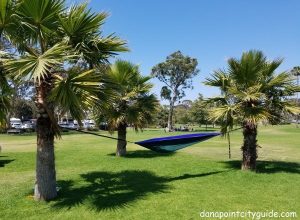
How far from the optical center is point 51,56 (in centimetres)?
719

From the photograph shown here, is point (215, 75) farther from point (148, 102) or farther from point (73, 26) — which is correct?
point (73, 26)

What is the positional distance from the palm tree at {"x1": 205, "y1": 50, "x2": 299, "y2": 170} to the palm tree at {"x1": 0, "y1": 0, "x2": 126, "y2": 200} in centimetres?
468

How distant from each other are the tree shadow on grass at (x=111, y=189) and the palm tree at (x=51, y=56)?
685mm

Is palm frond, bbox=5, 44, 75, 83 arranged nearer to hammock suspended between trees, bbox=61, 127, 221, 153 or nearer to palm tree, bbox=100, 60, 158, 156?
hammock suspended between trees, bbox=61, 127, 221, 153

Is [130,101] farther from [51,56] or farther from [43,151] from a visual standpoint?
[51,56]

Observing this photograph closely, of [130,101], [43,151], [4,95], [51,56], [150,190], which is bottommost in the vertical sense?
[150,190]

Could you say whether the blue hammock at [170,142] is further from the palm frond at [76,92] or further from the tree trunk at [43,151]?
the palm frond at [76,92]

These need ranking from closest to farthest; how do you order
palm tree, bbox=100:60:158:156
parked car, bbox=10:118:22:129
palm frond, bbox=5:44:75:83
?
palm frond, bbox=5:44:75:83 → palm tree, bbox=100:60:158:156 → parked car, bbox=10:118:22:129

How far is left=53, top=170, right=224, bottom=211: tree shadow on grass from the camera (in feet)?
26.8

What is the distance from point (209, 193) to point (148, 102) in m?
7.82

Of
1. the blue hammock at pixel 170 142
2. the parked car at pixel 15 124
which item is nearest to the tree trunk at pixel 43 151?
the blue hammock at pixel 170 142

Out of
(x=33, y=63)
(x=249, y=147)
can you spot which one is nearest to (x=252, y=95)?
(x=249, y=147)

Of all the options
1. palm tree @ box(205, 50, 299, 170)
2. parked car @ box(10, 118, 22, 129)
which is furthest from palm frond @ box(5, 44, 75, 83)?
parked car @ box(10, 118, 22, 129)

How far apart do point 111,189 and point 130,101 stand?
7153 millimetres
